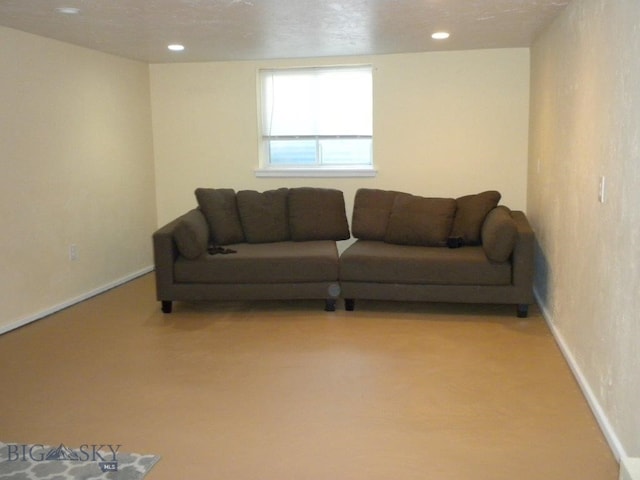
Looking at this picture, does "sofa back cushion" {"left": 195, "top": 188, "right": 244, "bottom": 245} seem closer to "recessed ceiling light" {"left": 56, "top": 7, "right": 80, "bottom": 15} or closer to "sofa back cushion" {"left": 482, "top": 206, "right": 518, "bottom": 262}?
"recessed ceiling light" {"left": 56, "top": 7, "right": 80, "bottom": 15}

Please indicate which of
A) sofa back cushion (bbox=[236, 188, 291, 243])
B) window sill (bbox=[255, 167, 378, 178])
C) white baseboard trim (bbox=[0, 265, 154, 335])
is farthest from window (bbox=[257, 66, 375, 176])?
white baseboard trim (bbox=[0, 265, 154, 335])

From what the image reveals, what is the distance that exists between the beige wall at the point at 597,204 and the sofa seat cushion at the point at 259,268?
163cm

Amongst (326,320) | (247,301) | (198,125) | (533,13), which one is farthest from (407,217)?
(198,125)

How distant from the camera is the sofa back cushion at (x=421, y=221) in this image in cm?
507

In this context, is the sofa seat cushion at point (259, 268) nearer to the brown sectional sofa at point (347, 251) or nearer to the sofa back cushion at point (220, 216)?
the brown sectional sofa at point (347, 251)

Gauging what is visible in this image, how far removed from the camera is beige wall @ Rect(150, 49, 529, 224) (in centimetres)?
582

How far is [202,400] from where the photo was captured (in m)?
3.22

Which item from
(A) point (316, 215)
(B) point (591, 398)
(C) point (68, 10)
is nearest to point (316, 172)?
(A) point (316, 215)

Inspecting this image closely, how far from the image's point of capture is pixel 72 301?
16.8ft

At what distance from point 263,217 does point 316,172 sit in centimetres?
101

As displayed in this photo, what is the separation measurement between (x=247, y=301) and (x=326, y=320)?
2.90 feet

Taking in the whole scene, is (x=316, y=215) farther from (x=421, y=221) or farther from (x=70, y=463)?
(x=70, y=463)

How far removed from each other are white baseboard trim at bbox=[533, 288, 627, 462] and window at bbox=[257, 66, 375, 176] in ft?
8.78

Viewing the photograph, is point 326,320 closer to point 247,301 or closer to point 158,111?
point 247,301
